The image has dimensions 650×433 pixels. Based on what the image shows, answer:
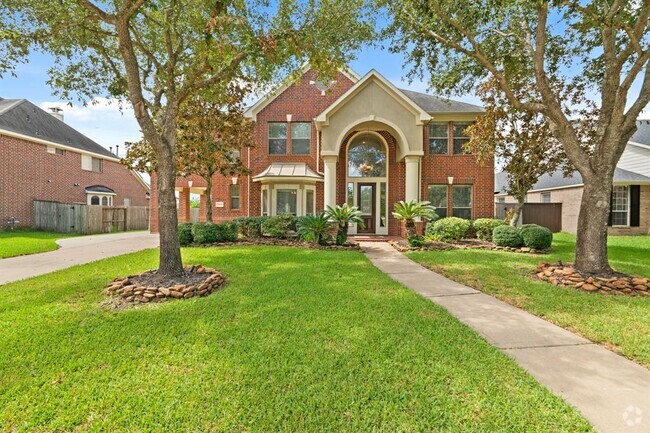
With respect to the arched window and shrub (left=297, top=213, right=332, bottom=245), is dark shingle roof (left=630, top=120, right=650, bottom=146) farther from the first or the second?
shrub (left=297, top=213, right=332, bottom=245)

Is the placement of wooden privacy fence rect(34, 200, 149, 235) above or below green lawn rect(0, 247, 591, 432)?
above

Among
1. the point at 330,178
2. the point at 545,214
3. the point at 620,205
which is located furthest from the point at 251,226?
the point at 620,205

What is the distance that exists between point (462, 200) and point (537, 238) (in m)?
4.76

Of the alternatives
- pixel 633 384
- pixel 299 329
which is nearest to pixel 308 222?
pixel 299 329

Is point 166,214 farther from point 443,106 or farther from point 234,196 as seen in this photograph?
point 443,106

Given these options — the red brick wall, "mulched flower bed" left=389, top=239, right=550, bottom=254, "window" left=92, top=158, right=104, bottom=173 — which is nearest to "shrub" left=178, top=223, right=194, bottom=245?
"mulched flower bed" left=389, top=239, right=550, bottom=254

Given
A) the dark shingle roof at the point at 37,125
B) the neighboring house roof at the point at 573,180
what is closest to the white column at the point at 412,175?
the neighboring house roof at the point at 573,180

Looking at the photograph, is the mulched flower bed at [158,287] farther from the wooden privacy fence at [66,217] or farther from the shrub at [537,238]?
the wooden privacy fence at [66,217]

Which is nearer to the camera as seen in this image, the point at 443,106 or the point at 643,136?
the point at 443,106

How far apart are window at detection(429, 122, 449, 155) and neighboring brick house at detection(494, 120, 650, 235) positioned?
4237 mm

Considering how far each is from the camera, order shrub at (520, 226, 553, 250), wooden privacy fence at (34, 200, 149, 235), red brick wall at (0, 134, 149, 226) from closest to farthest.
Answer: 1. shrub at (520, 226, 553, 250)
2. red brick wall at (0, 134, 149, 226)
3. wooden privacy fence at (34, 200, 149, 235)

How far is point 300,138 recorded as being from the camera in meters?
15.3

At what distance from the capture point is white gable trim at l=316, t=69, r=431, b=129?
12.5 m

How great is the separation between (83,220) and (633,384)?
77.3 ft
